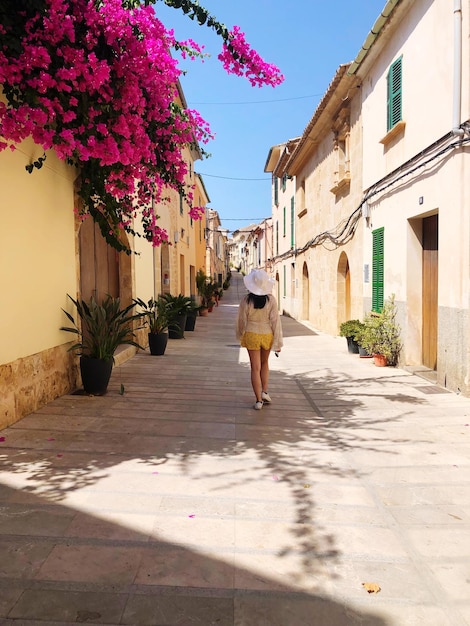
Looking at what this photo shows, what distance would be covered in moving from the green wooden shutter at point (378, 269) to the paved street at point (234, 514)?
374 centimetres

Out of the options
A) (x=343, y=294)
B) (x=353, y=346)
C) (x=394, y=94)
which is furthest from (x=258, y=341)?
(x=343, y=294)

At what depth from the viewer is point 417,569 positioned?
221cm

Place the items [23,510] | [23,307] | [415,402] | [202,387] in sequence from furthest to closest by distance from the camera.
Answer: [202,387], [415,402], [23,307], [23,510]

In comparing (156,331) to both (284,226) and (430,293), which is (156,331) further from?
(284,226)

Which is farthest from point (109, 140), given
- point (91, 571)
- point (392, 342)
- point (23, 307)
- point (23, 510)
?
point (392, 342)

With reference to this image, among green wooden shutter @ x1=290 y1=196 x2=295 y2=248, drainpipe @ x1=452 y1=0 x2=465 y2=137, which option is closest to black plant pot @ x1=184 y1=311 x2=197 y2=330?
green wooden shutter @ x1=290 y1=196 x2=295 y2=248

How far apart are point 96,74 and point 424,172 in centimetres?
476

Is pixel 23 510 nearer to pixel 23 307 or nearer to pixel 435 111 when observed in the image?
pixel 23 307

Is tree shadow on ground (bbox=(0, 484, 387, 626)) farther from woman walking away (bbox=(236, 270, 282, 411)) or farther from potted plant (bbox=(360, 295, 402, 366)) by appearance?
potted plant (bbox=(360, 295, 402, 366))

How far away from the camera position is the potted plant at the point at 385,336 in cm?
776

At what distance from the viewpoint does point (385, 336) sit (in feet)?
25.9

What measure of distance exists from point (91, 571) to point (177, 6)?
400 centimetres

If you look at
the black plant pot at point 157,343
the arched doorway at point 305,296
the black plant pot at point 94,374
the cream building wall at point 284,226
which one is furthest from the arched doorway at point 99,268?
the cream building wall at point 284,226

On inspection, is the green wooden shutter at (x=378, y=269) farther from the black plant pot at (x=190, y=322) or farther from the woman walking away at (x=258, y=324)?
the black plant pot at (x=190, y=322)
